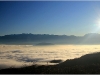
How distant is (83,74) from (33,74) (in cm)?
818

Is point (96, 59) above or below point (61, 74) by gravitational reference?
above

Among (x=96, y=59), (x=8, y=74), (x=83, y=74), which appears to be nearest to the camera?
(x=83, y=74)

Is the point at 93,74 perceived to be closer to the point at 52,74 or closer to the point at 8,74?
the point at 52,74

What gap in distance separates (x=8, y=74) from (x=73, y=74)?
1165 cm

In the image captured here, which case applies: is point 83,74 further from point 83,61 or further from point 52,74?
point 83,61

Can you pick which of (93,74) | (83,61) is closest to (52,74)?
(93,74)

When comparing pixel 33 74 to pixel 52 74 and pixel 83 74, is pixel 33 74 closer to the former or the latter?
pixel 52 74

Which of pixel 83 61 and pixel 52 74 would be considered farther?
pixel 83 61

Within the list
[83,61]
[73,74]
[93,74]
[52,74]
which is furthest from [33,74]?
[83,61]

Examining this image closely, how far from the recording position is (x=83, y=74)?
31859 millimetres

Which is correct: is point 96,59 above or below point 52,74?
above

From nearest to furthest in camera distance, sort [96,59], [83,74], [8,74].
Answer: [83,74] → [8,74] → [96,59]

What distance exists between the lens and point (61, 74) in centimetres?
3197

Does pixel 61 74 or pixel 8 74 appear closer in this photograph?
pixel 61 74
